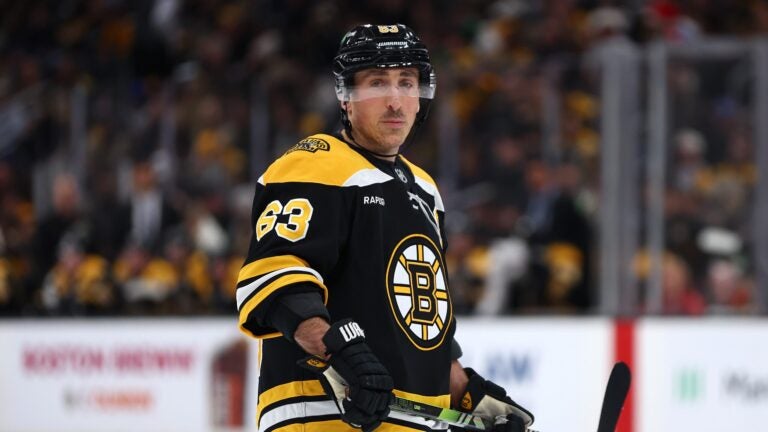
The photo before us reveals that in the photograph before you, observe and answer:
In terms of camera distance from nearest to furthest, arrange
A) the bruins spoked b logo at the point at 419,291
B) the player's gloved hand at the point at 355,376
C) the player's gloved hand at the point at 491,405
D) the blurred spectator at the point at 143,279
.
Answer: the player's gloved hand at the point at 355,376 → the bruins spoked b logo at the point at 419,291 → the player's gloved hand at the point at 491,405 → the blurred spectator at the point at 143,279

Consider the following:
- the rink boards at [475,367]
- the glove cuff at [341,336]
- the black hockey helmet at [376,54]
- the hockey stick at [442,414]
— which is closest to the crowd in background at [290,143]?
the rink boards at [475,367]

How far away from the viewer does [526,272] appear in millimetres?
7441

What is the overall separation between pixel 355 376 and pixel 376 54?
0.71 metres

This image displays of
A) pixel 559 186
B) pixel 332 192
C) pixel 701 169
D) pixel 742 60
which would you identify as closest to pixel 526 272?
pixel 559 186

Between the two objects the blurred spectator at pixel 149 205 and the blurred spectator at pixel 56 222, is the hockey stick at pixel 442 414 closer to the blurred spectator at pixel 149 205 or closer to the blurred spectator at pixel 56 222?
the blurred spectator at pixel 149 205

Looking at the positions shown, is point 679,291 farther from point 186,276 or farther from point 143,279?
point 143,279

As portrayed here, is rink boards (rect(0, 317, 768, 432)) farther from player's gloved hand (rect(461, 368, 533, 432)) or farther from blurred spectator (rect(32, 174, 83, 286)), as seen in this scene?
player's gloved hand (rect(461, 368, 533, 432))

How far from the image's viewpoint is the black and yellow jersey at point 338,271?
290cm

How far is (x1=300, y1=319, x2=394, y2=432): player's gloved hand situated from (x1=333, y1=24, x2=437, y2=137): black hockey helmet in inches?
21.5

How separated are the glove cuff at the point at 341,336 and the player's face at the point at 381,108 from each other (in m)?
0.46

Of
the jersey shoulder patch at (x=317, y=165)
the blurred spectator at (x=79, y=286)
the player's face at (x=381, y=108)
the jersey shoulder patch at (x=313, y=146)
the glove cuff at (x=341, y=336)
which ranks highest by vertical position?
the player's face at (x=381, y=108)

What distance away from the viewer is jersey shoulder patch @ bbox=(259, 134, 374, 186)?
9.74ft

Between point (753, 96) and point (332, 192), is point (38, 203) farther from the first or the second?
point (332, 192)

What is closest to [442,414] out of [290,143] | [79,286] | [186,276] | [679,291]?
[679,291]
